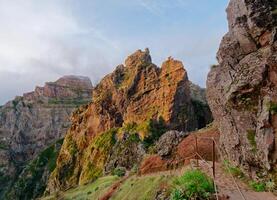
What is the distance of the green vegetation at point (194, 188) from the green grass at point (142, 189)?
534cm

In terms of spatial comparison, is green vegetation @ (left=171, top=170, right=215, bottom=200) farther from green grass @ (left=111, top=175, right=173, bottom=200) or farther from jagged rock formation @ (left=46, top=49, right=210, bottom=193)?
jagged rock formation @ (left=46, top=49, right=210, bottom=193)

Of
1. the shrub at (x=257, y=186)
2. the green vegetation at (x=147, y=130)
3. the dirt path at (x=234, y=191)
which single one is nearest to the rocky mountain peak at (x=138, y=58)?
the green vegetation at (x=147, y=130)

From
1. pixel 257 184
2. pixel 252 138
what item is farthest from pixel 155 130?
pixel 257 184

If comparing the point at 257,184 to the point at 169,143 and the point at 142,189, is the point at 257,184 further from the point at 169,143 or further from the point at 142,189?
the point at 169,143

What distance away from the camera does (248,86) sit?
21516mm

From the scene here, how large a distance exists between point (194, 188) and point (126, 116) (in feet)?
225


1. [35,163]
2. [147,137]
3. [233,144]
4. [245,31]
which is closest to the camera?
[233,144]

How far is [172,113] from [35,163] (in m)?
103

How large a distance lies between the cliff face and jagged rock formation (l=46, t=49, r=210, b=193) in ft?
123

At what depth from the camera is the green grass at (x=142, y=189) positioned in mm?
23230

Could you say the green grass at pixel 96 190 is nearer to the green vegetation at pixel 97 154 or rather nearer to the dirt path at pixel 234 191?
the dirt path at pixel 234 191

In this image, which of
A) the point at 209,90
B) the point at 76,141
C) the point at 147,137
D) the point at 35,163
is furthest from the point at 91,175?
the point at 35,163

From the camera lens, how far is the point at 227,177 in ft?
70.2

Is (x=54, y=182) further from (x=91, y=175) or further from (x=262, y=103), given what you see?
(x=262, y=103)
